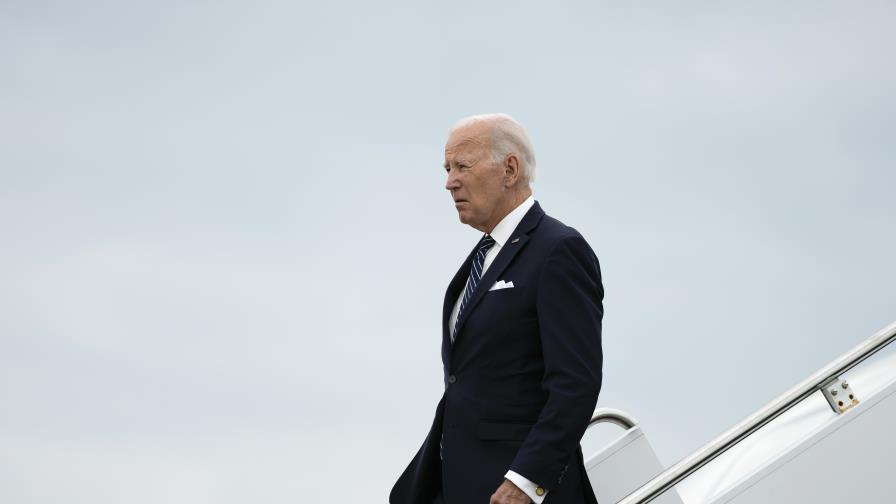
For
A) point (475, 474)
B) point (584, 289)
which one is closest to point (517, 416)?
point (475, 474)

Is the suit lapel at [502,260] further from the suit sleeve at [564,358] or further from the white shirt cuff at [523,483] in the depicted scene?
the white shirt cuff at [523,483]

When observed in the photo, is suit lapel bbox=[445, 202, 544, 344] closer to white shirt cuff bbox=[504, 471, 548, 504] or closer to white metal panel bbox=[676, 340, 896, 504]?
white shirt cuff bbox=[504, 471, 548, 504]

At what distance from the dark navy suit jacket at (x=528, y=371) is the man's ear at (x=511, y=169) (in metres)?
0.11

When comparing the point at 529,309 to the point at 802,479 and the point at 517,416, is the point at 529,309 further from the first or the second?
the point at 802,479

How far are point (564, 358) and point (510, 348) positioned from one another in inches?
7.0

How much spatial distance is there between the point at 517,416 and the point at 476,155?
676 millimetres

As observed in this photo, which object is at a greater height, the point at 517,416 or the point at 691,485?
the point at 517,416

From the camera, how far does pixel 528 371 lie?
250 centimetres

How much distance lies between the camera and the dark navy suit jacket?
2361 millimetres

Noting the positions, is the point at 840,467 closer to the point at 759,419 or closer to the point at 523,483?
the point at 759,419

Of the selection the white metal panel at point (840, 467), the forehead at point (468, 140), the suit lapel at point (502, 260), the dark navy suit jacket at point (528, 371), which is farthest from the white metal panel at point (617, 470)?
the forehead at point (468, 140)

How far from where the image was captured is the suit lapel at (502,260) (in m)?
2.62

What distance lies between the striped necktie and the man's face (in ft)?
0.37

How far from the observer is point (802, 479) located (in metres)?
2.77
